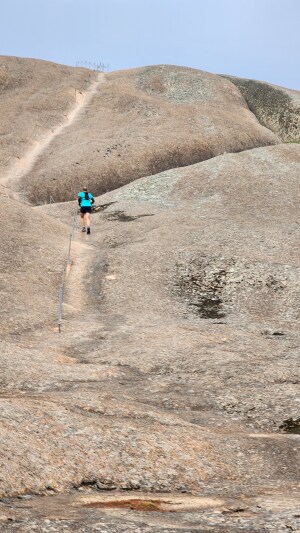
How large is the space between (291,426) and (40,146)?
73.5m

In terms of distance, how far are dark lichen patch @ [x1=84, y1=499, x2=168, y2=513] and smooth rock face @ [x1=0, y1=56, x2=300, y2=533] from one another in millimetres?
330

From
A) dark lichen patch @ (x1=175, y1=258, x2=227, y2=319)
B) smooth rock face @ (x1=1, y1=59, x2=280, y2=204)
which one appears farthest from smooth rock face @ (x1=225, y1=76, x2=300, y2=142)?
dark lichen patch @ (x1=175, y1=258, x2=227, y2=319)

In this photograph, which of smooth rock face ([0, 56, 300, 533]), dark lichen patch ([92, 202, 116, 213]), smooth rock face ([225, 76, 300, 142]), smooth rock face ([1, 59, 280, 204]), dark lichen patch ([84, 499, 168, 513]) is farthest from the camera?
smooth rock face ([225, 76, 300, 142])

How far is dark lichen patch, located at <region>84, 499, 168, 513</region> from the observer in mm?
15328

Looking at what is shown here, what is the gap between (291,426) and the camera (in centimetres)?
2225

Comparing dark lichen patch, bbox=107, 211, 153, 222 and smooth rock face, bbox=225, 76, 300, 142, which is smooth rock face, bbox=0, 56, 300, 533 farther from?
smooth rock face, bbox=225, 76, 300, 142

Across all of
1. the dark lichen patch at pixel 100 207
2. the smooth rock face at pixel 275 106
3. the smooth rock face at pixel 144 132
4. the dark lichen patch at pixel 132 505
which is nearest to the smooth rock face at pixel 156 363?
the dark lichen patch at pixel 132 505

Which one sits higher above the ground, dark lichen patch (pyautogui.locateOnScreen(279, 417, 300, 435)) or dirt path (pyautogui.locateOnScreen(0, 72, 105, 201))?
dirt path (pyautogui.locateOnScreen(0, 72, 105, 201))

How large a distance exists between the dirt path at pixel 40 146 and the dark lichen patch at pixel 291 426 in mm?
56283

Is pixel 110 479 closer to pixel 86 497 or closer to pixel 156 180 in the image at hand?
pixel 86 497

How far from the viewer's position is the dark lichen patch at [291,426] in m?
22.0

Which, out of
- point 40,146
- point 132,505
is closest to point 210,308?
point 132,505

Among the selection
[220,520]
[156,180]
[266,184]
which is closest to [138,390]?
[220,520]

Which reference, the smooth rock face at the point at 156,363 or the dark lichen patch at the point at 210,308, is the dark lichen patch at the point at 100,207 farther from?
the dark lichen patch at the point at 210,308
